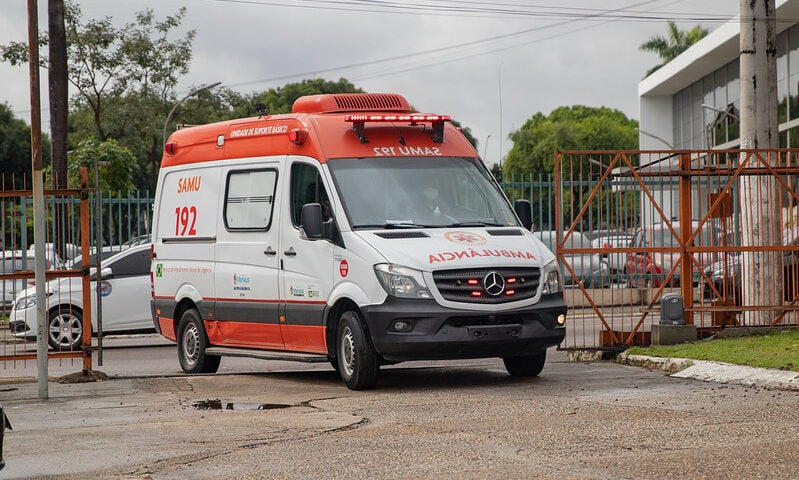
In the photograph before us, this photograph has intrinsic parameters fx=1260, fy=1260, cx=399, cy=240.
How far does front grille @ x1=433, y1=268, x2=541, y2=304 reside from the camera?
1121cm

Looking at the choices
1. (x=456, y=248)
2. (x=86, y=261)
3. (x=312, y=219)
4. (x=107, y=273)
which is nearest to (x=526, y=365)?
(x=456, y=248)

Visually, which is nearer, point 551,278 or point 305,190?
point 551,278

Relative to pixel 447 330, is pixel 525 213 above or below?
above

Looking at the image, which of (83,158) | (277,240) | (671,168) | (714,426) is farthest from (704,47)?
(714,426)

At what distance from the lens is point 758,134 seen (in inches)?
652

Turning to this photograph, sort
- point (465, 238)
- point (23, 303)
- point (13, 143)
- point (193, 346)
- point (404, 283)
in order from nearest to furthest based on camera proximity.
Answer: point (404, 283) → point (465, 238) → point (193, 346) → point (23, 303) → point (13, 143)

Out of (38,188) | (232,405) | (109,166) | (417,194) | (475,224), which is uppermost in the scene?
(109,166)

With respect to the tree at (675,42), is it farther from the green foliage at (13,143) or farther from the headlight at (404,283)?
the headlight at (404,283)

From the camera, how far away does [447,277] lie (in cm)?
1120

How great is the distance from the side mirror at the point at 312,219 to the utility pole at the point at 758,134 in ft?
20.9

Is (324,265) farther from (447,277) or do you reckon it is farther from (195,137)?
(195,137)

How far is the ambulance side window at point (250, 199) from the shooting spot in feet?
42.5

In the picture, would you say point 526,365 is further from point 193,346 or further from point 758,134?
point 758,134

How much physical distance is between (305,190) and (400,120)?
1.18 metres
